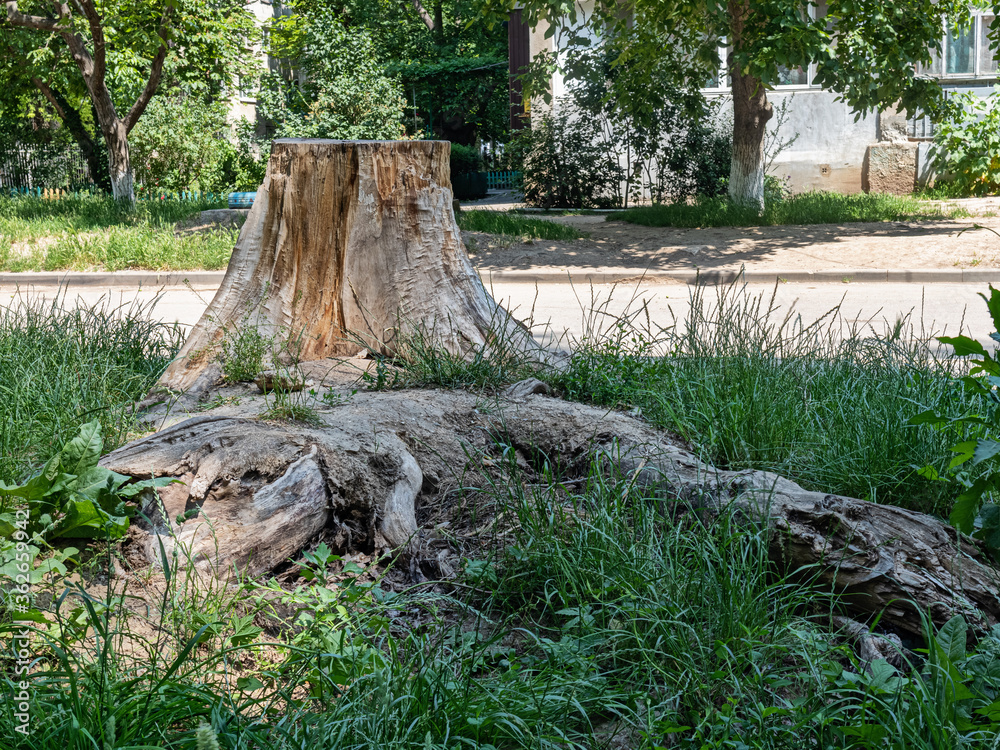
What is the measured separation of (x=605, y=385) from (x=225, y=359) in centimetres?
194

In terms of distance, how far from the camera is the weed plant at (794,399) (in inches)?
129

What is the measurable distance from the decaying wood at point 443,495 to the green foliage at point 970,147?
17.6m

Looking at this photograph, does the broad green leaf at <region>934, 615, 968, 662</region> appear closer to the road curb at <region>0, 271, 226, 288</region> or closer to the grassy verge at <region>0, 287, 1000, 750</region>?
the grassy verge at <region>0, 287, 1000, 750</region>

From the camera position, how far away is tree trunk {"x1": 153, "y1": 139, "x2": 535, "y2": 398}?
4855 millimetres

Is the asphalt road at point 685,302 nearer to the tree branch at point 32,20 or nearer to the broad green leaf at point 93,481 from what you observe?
the broad green leaf at point 93,481

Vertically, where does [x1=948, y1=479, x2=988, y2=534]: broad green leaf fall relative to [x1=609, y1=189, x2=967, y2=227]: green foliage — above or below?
below

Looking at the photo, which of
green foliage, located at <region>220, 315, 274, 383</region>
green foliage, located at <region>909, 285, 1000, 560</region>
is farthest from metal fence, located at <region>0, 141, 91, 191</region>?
green foliage, located at <region>909, 285, 1000, 560</region>

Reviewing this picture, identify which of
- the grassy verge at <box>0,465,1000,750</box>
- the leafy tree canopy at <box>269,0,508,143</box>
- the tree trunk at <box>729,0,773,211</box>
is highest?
the leafy tree canopy at <box>269,0,508,143</box>

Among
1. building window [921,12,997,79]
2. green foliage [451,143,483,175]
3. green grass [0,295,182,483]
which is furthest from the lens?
green foliage [451,143,483,175]

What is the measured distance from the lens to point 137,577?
259cm

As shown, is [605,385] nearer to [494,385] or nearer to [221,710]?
[494,385]

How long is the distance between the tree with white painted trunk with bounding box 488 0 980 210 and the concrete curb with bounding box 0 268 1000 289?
2315 mm

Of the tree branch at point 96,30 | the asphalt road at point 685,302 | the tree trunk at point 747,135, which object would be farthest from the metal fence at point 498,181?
the asphalt road at point 685,302

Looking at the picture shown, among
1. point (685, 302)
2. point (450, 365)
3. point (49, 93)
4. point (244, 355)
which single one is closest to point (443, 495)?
point (450, 365)
